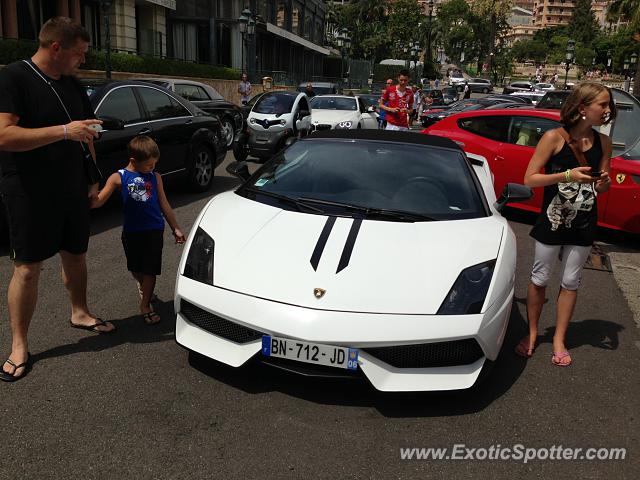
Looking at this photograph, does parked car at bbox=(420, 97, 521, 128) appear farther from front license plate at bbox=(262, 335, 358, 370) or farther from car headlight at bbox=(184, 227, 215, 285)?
front license plate at bbox=(262, 335, 358, 370)

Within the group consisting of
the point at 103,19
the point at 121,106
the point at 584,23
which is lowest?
the point at 121,106

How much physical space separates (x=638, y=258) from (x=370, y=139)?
3.87 metres

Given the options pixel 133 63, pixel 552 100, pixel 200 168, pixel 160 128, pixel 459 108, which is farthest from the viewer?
pixel 133 63

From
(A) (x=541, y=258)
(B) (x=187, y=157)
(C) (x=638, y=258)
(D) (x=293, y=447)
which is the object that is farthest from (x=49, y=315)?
(C) (x=638, y=258)

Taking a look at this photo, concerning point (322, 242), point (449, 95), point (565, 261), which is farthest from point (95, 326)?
point (449, 95)

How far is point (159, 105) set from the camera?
7766mm

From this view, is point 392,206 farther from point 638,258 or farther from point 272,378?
point 638,258

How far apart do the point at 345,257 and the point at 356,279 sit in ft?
0.63

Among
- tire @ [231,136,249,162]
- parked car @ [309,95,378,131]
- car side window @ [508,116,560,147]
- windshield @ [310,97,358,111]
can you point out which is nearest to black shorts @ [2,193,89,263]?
car side window @ [508,116,560,147]

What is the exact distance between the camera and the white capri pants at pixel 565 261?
364 centimetres

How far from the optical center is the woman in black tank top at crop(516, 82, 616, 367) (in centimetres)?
345

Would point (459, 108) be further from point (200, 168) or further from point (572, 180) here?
point (572, 180)

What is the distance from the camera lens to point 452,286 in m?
3.06

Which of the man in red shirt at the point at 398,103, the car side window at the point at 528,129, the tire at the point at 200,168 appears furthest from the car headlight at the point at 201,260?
the man in red shirt at the point at 398,103
